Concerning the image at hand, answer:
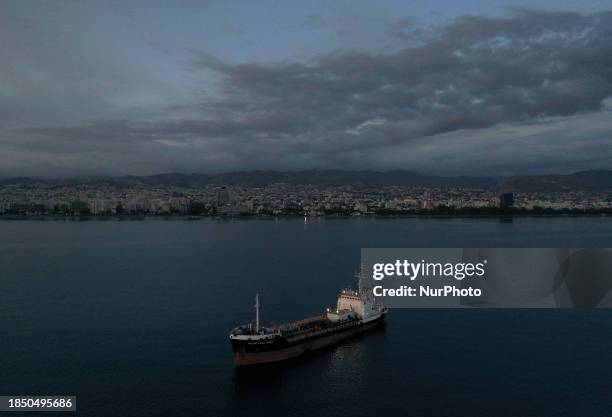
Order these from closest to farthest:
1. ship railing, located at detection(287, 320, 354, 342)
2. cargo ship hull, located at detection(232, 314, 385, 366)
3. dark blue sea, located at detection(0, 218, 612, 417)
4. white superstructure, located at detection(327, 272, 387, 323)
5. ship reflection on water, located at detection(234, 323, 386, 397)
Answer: dark blue sea, located at detection(0, 218, 612, 417) → ship reflection on water, located at detection(234, 323, 386, 397) → cargo ship hull, located at detection(232, 314, 385, 366) → ship railing, located at detection(287, 320, 354, 342) → white superstructure, located at detection(327, 272, 387, 323)

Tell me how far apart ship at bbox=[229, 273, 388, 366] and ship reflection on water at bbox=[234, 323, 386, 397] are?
0.26m

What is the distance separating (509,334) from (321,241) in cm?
3589

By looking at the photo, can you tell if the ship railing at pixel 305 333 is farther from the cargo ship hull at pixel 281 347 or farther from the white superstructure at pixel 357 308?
the white superstructure at pixel 357 308

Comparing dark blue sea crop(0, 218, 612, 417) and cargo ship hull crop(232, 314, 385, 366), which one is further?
cargo ship hull crop(232, 314, 385, 366)

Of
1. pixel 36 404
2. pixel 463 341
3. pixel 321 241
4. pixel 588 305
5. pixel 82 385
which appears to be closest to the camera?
pixel 36 404

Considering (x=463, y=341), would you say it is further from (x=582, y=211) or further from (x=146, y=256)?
(x=582, y=211)

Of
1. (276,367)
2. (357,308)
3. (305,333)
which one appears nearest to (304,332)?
(305,333)

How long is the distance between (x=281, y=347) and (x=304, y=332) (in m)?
1.29

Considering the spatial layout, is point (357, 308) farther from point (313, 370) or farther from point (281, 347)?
point (313, 370)

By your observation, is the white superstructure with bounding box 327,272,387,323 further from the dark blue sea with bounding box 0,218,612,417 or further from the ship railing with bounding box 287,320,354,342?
the ship railing with bounding box 287,320,354,342

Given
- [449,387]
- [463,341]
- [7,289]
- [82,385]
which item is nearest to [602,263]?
[463,341]

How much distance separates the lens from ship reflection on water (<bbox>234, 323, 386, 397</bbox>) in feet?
46.1

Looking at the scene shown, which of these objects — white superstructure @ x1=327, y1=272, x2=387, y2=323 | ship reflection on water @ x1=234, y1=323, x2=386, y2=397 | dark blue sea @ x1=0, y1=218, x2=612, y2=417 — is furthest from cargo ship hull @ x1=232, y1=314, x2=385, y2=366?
white superstructure @ x1=327, y1=272, x2=387, y2=323

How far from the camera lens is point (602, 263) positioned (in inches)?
1324
